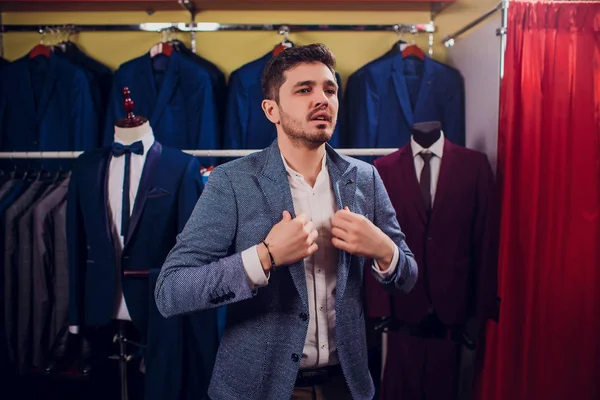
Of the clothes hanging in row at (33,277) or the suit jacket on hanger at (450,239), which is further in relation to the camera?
the clothes hanging in row at (33,277)

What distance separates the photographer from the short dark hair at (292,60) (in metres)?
1.27

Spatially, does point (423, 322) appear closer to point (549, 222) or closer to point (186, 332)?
point (549, 222)

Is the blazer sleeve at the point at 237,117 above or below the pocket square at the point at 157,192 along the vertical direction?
above

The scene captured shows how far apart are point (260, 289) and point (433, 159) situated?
1192 millimetres

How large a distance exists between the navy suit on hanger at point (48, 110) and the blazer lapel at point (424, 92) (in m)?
1.87

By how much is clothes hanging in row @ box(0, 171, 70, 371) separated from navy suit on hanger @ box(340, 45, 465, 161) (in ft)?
5.48

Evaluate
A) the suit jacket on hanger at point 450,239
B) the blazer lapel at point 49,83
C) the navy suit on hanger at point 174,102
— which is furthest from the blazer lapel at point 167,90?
the suit jacket on hanger at point 450,239

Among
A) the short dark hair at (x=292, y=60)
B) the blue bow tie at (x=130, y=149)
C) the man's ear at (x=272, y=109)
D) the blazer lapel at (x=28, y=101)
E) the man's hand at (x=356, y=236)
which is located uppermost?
the blazer lapel at (x=28, y=101)

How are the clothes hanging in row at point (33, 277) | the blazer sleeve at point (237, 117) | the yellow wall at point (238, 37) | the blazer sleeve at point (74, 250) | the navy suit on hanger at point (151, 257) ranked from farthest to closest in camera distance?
the yellow wall at point (238, 37) < the blazer sleeve at point (237, 117) < the clothes hanging in row at point (33, 277) < the blazer sleeve at point (74, 250) < the navy suit on hanger at point (151, 257)

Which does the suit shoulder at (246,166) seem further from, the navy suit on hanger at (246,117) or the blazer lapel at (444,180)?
the navy suit on hanger at (246,117)

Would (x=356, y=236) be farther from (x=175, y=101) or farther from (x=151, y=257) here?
(x=175, y=101)

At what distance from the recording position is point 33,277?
2258 millimetres

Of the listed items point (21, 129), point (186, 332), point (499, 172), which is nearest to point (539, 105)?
point (499, 172)

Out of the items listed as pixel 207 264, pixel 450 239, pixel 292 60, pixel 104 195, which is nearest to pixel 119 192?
pixel 104 195
